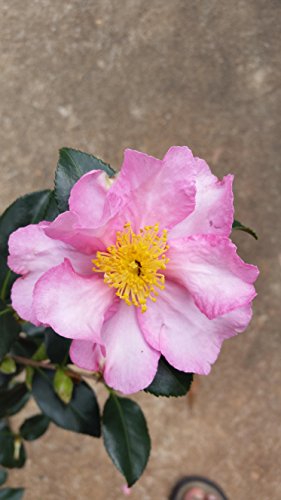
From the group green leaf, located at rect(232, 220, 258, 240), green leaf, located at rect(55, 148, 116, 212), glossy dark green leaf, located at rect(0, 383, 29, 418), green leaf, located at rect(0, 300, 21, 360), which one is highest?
green leaf, located at rect(55, 148, 116, 212)

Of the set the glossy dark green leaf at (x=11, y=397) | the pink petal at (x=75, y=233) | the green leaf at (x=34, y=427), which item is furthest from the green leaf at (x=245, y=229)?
Answer: the green leaf at (x=34, y=427)

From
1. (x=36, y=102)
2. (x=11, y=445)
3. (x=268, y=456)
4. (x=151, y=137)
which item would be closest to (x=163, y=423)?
(x=268, y=456)

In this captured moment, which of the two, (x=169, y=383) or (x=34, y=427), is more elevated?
(x=169, y=383)

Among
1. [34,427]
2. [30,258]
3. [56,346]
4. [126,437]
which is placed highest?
[30,258]

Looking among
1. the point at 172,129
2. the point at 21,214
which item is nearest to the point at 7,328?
the point at 21,214

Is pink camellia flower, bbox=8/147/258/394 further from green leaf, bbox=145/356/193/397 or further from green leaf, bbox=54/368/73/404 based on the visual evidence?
green leaf, bbox=54/368/73/404

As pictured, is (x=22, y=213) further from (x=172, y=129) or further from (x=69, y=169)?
(x=172, y=129)

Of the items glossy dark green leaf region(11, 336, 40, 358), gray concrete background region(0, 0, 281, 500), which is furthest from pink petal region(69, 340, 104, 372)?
gray concrete background region(0, 0, 281, 500)

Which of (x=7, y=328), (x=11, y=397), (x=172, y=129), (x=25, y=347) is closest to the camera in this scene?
(x=7, y=328)
